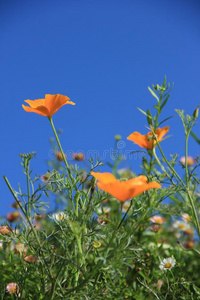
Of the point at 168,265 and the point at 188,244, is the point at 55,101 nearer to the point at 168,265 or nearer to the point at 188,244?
the point at 168,265

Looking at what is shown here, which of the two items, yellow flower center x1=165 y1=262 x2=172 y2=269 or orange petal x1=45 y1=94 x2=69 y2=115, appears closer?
orange petal x1=45 y1=94 x2=69 y2=115

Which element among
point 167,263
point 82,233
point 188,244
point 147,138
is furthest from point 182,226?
point 82,233

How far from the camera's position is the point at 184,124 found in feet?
4.06

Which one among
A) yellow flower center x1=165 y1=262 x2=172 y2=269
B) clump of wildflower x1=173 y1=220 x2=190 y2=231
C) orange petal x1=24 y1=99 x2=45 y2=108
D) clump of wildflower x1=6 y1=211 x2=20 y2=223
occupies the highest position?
orange petal x1=24 y1=99 x2=45 y2=108

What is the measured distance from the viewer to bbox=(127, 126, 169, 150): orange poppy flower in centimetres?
123

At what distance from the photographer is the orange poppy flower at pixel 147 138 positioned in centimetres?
123

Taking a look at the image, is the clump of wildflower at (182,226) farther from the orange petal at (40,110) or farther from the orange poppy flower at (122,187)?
the orange poppy flower at (122,187)

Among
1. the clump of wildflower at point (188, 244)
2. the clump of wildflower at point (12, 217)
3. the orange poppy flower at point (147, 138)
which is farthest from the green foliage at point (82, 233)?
the clump of wildflower at point (12, 217)

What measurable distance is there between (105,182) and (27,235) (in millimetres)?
393

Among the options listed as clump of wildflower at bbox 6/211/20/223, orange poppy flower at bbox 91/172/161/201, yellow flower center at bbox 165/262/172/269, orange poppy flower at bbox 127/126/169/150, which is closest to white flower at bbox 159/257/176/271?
yellow flower center at bbox 165/262/172/269

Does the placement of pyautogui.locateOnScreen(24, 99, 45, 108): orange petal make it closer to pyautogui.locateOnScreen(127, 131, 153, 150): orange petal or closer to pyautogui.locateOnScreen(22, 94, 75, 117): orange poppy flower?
pyautogui.locateOnScreen(22, 94, 75, 117): orange poppy flower

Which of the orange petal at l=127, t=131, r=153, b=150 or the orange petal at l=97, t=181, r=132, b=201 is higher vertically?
the orange petal at l=127, t=131, r=153, b=150

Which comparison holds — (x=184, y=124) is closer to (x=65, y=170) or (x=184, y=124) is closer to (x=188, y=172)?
(x=188, y=172)

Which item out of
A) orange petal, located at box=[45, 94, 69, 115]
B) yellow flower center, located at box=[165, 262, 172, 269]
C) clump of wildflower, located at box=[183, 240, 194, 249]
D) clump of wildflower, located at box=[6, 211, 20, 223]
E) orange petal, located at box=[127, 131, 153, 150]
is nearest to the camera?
orange petal, located at box=[45, 94, 69, 115]
